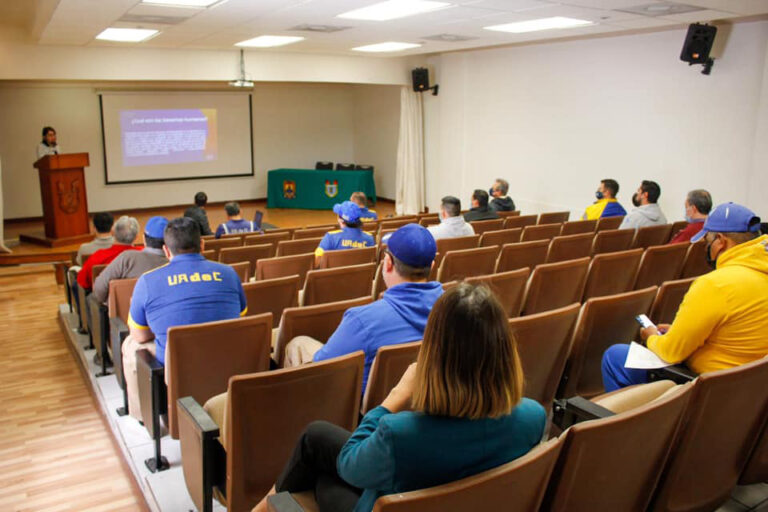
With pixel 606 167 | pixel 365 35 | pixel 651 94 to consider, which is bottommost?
pixel 606 167

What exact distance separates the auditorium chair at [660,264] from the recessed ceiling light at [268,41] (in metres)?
6.17

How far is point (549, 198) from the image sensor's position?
9992 millimetres

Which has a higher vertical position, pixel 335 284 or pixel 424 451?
pixel 424 451

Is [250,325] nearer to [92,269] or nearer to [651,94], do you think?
[92,269]

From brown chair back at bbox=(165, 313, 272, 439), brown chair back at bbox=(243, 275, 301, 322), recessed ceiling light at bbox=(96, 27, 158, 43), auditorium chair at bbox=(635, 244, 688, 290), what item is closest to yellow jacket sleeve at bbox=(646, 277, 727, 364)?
brown chair back at bbox=(165, 313, 272, 439)

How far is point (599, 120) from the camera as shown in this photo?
8969mm

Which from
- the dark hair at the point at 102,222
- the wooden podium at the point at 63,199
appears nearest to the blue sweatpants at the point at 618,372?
the dark hair at the point at 102,222

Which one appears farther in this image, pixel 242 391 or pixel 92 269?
pixel 92 269

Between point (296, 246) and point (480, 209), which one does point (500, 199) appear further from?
point (296, 246)

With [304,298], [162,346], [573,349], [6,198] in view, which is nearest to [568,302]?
[573,349]

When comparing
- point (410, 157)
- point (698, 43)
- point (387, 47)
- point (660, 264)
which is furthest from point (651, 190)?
point (410, 157)

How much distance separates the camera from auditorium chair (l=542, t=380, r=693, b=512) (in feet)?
4.98

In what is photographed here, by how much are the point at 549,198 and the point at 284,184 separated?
6.43m

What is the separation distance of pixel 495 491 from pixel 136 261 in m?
3.19
